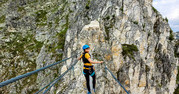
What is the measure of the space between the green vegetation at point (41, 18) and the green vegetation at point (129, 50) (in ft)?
95.9

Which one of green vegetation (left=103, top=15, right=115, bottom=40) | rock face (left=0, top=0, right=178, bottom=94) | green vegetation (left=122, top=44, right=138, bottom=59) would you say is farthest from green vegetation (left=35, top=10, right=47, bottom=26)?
green vegetation (left=122, top=44, right=138, bottom=59)

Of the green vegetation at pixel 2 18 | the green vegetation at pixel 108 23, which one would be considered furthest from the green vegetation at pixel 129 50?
the green vegetation at pixel 2 18

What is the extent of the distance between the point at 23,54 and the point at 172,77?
161 ft

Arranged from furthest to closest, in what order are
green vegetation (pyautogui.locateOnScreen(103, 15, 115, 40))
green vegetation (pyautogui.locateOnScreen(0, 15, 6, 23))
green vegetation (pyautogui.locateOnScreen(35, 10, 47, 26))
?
1. green vegetation (pyautogui.locateOnScreen(35, 10, 47, 26))
2. green vegetation (pyautogui.locateOnScreen(0, 15, 6, 23))
3. green vegetation (pyautogui.locateOnScreen(103, 15, 115, 40))

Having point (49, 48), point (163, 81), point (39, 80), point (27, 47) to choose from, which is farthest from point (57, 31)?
point (163, 81)

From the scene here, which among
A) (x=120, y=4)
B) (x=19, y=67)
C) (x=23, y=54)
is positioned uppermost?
(x=120, y=4)

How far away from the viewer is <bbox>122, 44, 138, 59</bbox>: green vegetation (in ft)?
65.1

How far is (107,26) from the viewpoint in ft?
69.7

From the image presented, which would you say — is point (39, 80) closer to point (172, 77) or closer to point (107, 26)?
point (107, 26)

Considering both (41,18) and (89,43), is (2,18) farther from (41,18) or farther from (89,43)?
(89,43)

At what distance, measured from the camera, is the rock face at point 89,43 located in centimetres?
1699

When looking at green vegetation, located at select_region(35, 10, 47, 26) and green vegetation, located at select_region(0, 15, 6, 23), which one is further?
green vegetation, located at select_region(35, 10, 47, 26)

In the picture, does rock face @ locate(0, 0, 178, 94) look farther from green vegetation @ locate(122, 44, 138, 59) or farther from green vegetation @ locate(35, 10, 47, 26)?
green vegetation @ locate(122, 44, 138, 59)

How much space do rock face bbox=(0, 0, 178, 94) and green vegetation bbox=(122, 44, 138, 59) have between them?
0.21 meters
